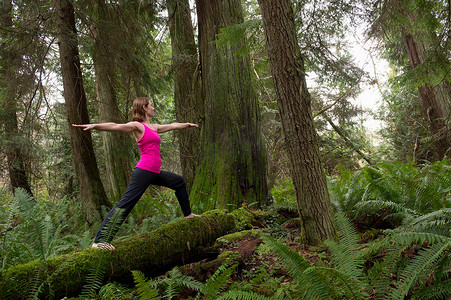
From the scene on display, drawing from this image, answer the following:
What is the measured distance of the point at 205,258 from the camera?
3342 millimetres

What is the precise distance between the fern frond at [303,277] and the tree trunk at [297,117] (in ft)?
3.51

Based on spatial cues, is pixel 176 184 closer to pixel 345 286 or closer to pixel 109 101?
pixel 345 286

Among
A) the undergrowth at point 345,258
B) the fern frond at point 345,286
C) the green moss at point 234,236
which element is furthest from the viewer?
the green moss at point 234,236

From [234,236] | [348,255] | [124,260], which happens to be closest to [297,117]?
[348,255]

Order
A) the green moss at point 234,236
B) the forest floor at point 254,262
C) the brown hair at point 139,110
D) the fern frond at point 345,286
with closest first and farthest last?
the fern frond at point 345,286
the forest floor at point 254,262
the green moss at point 234,236
the brown hair at point 139,110

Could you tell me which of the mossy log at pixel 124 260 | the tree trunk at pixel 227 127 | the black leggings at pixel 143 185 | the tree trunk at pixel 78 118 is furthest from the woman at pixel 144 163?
the tree trunk at pixel 78 118

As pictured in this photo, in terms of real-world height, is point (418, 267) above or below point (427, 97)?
below

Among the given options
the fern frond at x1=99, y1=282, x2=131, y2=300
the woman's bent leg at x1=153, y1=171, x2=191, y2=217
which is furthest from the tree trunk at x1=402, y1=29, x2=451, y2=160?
the fern frond at x1=99, y1=282, x2=131, y2=300

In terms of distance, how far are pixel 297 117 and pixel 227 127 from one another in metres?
2.56

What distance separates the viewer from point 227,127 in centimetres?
539

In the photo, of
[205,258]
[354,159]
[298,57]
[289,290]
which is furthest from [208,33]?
[354,159]

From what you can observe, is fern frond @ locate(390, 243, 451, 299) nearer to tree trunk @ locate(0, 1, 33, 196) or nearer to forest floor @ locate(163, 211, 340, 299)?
forest floor @ locate(163, 211, 340, 299)

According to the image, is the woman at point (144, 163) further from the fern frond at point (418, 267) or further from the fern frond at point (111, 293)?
the fern frond at point (418, 267)

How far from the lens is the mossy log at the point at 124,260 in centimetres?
227
